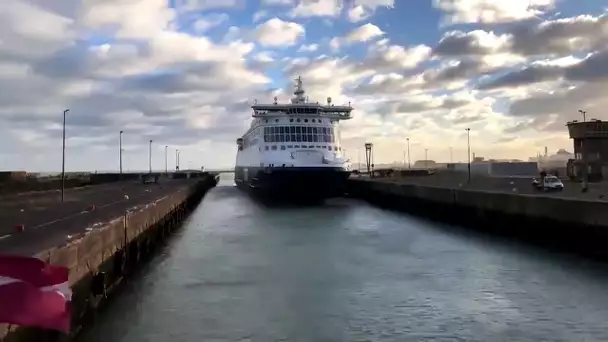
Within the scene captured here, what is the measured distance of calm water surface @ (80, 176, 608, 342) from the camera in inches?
601

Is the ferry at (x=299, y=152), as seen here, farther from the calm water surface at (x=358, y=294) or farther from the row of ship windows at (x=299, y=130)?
the calm water surface at (x=358, y=294)

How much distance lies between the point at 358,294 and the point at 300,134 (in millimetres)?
46333

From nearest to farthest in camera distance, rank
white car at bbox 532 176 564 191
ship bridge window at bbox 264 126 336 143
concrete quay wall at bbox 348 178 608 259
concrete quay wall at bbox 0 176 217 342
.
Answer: concrete quay wall at bbox 0 176 217 342 → concrete quay wall at bbox 348 178 608 259 → white car at bbox 532 176 564 191 → ship bridge window at bbox 264 126 336 143

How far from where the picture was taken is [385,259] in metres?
27.2

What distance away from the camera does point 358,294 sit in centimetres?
1966

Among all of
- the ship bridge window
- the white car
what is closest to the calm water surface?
the white car

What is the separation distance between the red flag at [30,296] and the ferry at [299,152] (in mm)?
51975

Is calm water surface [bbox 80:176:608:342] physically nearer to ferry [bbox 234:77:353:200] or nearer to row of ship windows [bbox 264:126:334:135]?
ferry [bbox 234:77:353:200]

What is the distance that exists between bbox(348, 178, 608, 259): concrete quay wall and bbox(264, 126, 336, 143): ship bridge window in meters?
12.6

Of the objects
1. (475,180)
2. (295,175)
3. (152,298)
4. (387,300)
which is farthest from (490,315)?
(475,180)

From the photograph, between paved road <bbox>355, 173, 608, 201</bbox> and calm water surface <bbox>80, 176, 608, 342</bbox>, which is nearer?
calm water surface <bbox>80, 176, 608, 342</bbox>

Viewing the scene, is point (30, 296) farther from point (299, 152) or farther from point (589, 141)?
point (589, 141)

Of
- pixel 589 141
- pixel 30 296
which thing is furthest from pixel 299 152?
pixel 30 296

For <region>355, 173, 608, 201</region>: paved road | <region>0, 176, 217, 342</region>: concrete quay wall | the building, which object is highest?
the building
